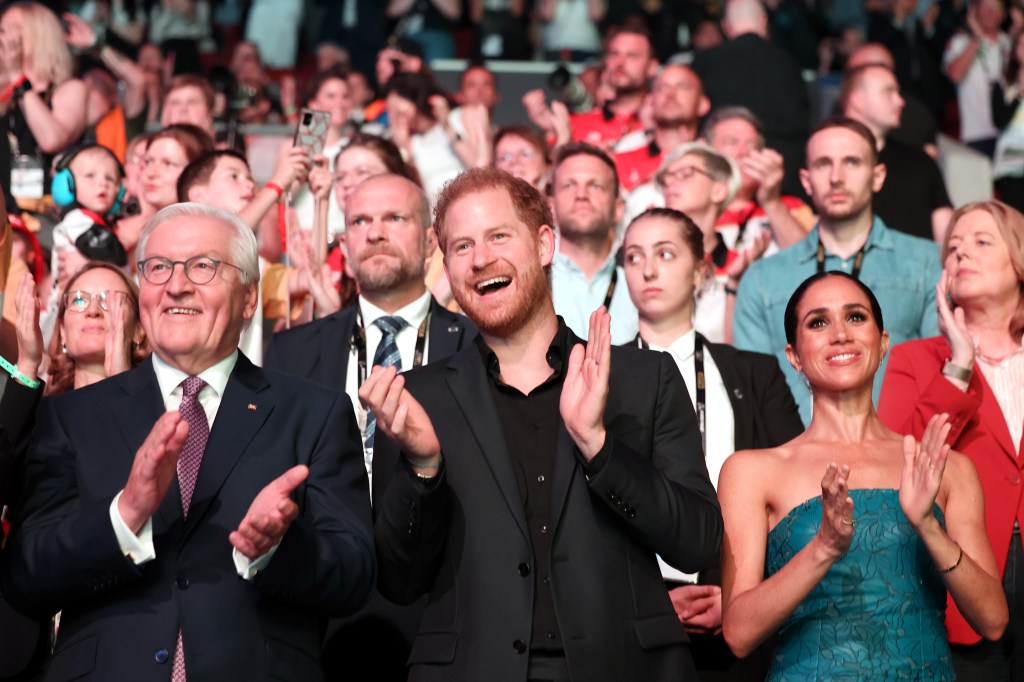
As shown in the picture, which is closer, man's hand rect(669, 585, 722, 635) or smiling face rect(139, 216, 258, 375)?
smiling face rect(139, 216, 258, 375)

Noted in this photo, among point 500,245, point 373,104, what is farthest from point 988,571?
point 373,104

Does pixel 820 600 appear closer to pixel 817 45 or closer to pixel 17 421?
pixel 17 421

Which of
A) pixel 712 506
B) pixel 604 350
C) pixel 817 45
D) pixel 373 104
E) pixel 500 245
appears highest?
pixel 817 45

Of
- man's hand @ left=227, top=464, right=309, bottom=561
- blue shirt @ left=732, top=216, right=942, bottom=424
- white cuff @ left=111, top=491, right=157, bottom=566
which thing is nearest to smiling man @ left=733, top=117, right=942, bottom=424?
blue shirt @ left=732, top=216, right=942, bottom=424

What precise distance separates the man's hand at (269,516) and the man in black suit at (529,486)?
228 millimetres

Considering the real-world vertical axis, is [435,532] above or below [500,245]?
below

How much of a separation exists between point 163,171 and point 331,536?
11.6 ft

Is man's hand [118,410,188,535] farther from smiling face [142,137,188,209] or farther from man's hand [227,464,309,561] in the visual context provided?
smiling face [142,137,188,209]

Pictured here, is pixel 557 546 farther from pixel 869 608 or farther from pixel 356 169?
pixel 356 169

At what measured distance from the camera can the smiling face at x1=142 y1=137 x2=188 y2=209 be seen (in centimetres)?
636

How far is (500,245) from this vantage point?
3523 millimetres

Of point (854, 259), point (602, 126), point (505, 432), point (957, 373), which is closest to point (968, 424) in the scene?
point (957, 373)

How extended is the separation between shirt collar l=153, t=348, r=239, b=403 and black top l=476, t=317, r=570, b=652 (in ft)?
1.96

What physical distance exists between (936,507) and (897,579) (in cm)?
23
